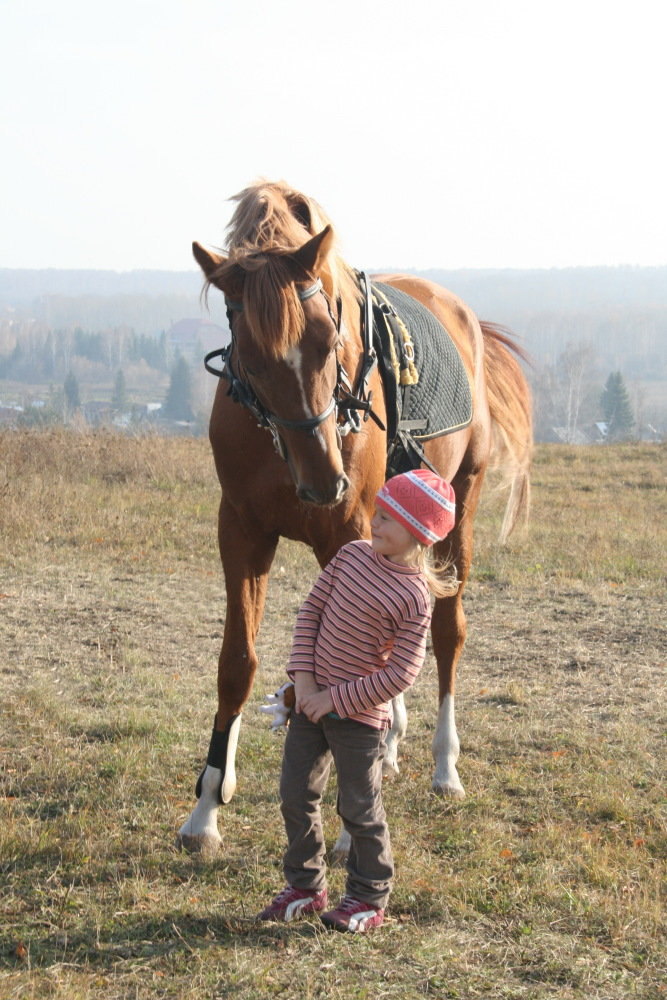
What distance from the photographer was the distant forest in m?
71.1

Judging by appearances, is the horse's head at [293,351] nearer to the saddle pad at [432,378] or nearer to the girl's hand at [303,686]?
the girl's hand at [303,686]

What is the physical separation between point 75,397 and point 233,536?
6353 centimetres

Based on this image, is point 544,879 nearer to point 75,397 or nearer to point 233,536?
point 233,536

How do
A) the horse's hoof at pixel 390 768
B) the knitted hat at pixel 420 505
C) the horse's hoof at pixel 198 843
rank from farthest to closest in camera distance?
the horse's hoof at pixel 390 768 < the horse's hoof at pixel 198 843 < the knitted hat at pixel 420 505

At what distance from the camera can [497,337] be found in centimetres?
630

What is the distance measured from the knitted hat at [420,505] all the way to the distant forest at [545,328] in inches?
1612

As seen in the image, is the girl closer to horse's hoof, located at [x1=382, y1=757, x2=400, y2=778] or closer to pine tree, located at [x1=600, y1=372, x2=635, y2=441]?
horse's hoof, located at [x1=382, y1=757, x2=400, y2=778]

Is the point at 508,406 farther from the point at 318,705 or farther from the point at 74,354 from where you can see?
the point at 74,354

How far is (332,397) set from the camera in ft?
10.5

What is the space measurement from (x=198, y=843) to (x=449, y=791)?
1.22m

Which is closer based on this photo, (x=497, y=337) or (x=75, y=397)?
(x=497, y=337)

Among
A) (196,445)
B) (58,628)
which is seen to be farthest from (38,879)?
(196,445)

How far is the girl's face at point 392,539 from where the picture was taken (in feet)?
9.73

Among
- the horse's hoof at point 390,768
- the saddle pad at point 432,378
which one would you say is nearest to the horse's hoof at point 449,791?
the horse's hoof at point 390,768
